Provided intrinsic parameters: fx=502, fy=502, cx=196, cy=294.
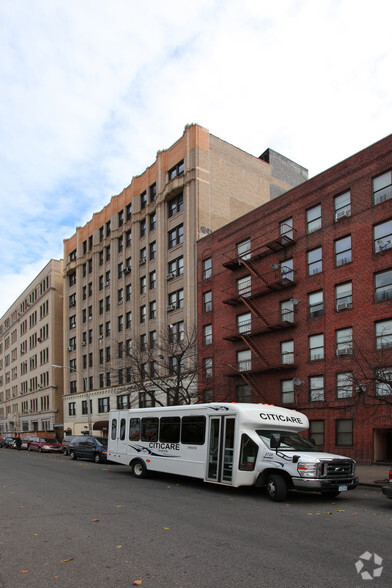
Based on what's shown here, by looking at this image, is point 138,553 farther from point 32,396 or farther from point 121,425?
point 32,396

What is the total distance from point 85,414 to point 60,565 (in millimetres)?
47702

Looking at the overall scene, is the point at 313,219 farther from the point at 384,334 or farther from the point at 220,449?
the point at 220,449

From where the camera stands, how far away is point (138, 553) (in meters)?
7.21

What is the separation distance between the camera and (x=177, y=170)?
40969 mm

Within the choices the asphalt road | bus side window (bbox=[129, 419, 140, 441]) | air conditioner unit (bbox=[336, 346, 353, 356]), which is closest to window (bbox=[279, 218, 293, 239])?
air conditioner unit (bbox=[336, 346, 353, 356])

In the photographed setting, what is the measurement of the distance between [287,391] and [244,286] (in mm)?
7608

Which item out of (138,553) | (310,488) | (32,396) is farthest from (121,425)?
(32,396)

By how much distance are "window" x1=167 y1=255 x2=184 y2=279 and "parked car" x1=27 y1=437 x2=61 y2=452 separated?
59.7 feet

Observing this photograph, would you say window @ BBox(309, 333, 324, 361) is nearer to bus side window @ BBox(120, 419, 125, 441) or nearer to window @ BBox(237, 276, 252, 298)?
window @ BBox(237, 276, 252, 298)

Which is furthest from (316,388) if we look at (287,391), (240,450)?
(240,450)

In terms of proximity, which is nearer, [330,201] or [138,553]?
[138,553]

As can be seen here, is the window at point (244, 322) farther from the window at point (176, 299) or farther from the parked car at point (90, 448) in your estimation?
the parked car at point (90, 448)

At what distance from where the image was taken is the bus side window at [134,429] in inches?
746

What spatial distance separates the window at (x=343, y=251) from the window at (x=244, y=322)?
7.33 metres
